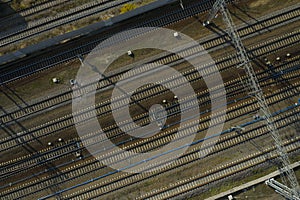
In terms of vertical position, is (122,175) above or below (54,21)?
below

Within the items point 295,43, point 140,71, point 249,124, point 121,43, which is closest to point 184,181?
point 249,124

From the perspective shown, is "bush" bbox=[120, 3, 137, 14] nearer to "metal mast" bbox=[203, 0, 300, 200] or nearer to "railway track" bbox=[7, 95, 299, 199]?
"metal mast" bbox=[203, 0, 300, 200]

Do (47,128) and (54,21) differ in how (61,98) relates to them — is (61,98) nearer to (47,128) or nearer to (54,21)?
(47,128)

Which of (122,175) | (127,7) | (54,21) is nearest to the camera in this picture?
(127,7)

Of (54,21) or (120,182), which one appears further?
(120,182)

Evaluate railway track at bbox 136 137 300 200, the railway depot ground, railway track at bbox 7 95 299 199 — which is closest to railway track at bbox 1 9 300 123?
the railway depot ground

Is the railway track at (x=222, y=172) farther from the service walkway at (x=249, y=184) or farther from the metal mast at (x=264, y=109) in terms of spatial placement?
the service walkway at (x=249, y=184)

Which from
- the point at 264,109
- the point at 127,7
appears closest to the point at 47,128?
the point at 127,7

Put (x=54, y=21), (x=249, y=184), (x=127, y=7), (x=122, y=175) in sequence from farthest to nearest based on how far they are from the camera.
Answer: (x=122, y=175) → (x=54, y=21) → (x=127, y=7) → (x=249, y=184)

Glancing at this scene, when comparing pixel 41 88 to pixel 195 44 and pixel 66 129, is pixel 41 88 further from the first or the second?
pixel 195 44
